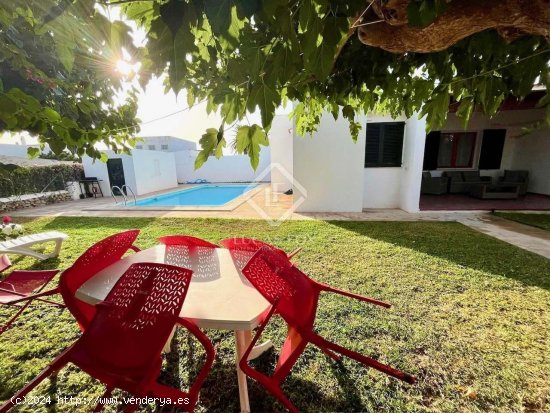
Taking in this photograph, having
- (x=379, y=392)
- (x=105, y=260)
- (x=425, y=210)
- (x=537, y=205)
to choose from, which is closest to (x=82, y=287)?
(x=105, y=260)

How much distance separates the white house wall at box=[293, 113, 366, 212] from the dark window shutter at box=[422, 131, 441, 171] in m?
5.38

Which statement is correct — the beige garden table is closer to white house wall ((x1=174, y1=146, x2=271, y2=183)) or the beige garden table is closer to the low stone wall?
the low stone wall

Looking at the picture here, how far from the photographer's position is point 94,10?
2.37 ft

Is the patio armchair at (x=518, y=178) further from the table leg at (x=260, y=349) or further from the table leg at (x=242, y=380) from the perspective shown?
the table leg at (x=242, y=380)

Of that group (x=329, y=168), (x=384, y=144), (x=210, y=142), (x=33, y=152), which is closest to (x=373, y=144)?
(x=384, y=144)

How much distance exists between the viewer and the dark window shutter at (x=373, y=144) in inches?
325

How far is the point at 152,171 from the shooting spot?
51.9ft

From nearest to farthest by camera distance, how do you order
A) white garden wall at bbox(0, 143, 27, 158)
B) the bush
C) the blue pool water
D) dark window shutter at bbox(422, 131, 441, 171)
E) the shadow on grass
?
1. the shadow on grass
2. the bush
3. dark window shutter at bbox(422, 131, 441, 171)
4. the blue pool water
5. white garden wall at bbox(0, 143, 27, 158)

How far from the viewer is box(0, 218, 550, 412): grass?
1959mm

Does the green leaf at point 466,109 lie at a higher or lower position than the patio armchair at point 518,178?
higher

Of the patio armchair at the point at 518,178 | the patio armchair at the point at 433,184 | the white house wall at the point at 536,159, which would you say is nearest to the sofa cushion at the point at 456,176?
the patio armchair at the point at 433,184

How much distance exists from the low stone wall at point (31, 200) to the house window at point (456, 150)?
18.9m

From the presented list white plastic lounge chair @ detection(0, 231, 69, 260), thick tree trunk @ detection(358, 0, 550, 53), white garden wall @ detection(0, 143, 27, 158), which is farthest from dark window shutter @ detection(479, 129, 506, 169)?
white garden wall @ detection(0, 143, 27, 158)

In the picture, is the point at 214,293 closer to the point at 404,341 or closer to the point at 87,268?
the point at 87,268
